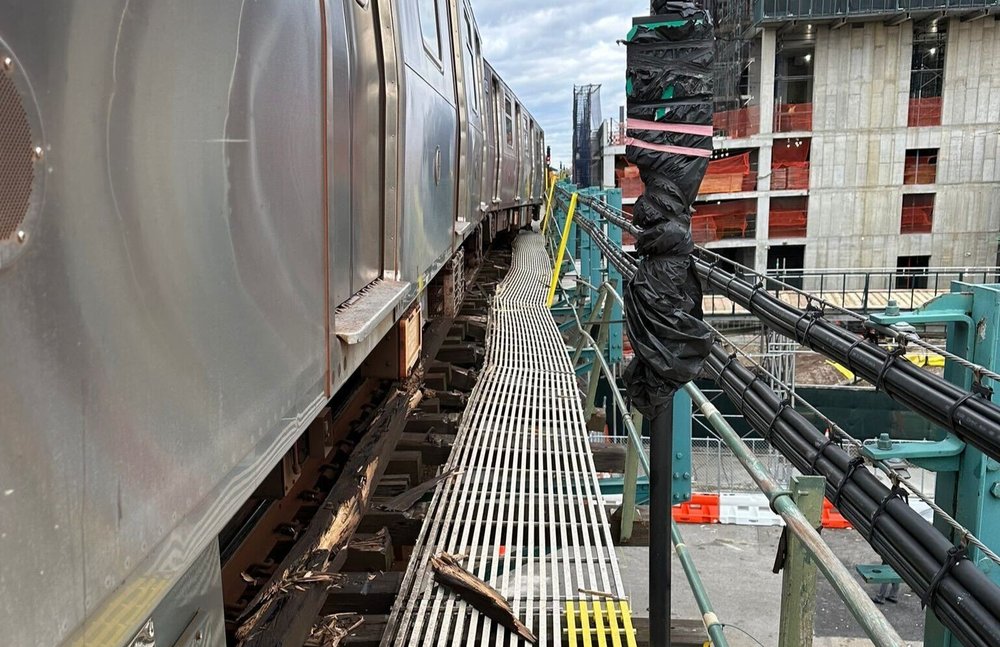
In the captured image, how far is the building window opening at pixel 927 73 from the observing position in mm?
26953

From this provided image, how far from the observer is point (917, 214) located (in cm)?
2792

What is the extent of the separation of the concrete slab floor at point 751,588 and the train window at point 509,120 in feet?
18.9

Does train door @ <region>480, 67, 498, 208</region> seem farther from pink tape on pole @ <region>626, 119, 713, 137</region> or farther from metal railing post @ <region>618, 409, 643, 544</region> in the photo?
pink tape on pole @ <region>626, 119, 713, 137</region>

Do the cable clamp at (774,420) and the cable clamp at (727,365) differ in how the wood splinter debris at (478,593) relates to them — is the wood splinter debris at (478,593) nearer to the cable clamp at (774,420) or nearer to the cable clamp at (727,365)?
the cable clamp at (774,420)

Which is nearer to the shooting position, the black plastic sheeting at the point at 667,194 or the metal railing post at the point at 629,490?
the black plastic sheeting at the point at 667,194

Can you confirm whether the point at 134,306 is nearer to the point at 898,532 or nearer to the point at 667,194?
the point at 667,194

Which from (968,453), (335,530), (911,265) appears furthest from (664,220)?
(911,265)

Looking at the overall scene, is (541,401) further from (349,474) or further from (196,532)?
(196,532)

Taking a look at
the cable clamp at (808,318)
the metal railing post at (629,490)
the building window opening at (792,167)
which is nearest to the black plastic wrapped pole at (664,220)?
the cable clamp at (808,318)

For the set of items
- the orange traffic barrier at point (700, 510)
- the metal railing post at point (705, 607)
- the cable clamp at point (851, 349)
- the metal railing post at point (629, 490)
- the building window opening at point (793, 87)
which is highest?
the building window opening at point (793, 87)

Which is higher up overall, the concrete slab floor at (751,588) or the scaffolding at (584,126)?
the scaffolding at (584,126)

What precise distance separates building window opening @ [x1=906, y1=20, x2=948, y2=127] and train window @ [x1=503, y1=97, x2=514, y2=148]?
22.0m

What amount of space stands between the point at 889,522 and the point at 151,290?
249 centimetres

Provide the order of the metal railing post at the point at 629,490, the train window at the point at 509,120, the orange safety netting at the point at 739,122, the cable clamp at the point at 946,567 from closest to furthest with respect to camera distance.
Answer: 1. the cable clamp at the point at 946,567
2. the metal railing post at the point at 629,490
3. the train window at the point at 509,120
4. the orange safety netting at the point at 739,122
